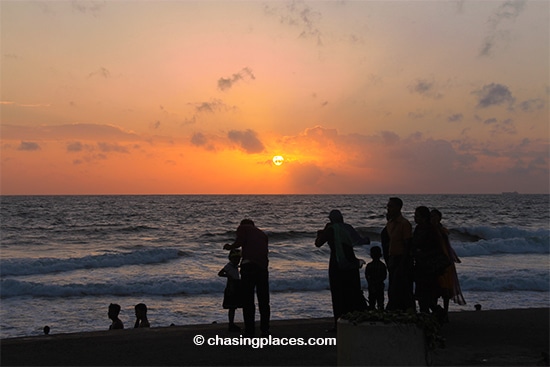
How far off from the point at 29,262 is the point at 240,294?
2217 centimetres

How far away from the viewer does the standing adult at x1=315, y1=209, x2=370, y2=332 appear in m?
8.92

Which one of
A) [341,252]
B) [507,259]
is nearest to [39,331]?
[341,252]

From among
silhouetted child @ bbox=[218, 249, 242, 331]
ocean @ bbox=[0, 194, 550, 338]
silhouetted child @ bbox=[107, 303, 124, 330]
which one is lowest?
ocean @ bbox=[0, 194, 550, 338]

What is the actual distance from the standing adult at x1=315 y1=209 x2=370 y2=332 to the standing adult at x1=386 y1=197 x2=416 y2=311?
18.2 inches

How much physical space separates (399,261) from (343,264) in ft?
2.49

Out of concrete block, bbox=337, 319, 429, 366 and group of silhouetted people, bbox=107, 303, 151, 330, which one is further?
group of silhouetted people, bbox=107, 303, 151, 330

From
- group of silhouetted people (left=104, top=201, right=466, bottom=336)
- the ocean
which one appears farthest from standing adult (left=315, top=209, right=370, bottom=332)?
the ocean

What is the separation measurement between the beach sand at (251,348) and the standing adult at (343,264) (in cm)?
67

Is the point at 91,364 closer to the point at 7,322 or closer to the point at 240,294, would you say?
the point at 240,294

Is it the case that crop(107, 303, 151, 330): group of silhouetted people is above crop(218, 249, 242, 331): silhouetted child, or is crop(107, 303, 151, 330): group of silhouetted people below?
below

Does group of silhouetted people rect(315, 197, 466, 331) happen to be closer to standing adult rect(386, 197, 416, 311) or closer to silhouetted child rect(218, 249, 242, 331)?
standing adult rect(386, 197, 416, 311)

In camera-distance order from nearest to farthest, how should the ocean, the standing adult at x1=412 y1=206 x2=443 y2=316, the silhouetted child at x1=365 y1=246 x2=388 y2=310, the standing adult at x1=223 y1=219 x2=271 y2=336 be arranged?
the standing adult at x1=412 y1=206 x2=443 y2=316
the standing adult at x1=223 y1=219 x2=271 y2=336
the silhouetted child at x1=365 y1=246 x2=388 y2=310
the ocean

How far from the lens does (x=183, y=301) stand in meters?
18.8

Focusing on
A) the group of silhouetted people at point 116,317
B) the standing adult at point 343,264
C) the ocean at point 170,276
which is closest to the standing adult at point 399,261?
the standing adult at point 343,264
